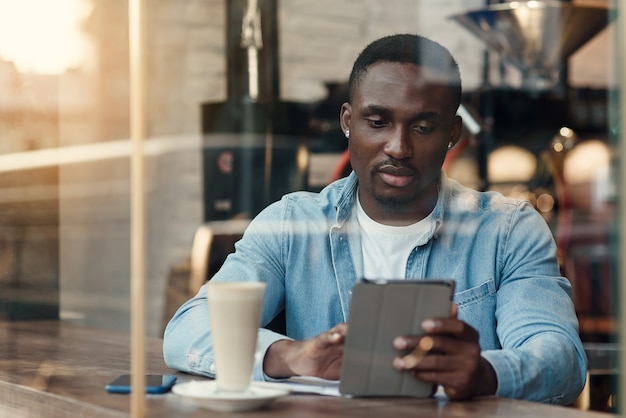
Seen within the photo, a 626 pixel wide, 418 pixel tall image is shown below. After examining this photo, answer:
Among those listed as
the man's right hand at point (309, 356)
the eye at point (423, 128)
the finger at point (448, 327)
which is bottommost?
the man's right hand at point (309, 356)

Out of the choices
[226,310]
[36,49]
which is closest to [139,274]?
[226,310]

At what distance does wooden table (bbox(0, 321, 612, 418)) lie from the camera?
3.65 ft

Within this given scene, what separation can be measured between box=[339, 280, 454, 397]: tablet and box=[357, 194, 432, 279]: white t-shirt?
247 mm

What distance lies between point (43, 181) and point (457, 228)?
1.33 m

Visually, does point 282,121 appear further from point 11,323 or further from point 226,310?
point 226,310

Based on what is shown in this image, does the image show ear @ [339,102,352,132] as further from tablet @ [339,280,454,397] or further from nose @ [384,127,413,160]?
tablet @ [339,280,454,397]

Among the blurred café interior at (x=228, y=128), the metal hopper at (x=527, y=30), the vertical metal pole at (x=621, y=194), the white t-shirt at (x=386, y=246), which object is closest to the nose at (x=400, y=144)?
the white t-shirt at (x=386, y=246)

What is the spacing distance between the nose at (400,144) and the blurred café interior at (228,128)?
9.6 inches

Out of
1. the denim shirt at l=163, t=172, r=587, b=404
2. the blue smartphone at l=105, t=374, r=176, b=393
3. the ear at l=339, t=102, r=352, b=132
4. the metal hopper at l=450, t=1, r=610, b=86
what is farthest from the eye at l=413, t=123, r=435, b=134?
the metal hopper at l=450, t=1, r=610, b=86

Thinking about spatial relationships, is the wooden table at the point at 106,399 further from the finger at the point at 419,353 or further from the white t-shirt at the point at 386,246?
the white t-shirt at the point at 386,246

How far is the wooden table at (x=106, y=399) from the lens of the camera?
111 cm

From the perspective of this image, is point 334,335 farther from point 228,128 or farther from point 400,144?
point 228,128

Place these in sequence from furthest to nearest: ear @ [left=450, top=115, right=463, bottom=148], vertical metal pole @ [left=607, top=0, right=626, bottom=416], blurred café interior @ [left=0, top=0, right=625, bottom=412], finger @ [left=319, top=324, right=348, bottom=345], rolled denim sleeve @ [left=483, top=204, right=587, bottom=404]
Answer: blurred café interior @ [left=0, top=0, right=625, bottom=412]
ear @ [left=450, top=115, right=463, bottom=148]
rolled denim sleeve @ [left=483, top=204, right=587, bottom=404]
finger @ [left=319, top=324, right=348, bottom=345]
vertical metal pole @ [left=607, top=0, right=626, bottom=416]

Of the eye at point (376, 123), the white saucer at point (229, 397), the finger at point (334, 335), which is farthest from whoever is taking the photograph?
the eye at point (376, 123)
